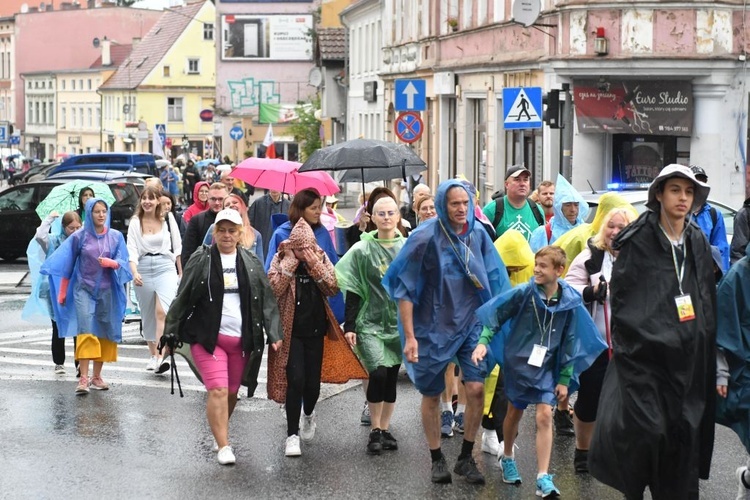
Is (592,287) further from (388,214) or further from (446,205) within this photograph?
(388,214)

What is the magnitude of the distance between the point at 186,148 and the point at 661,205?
76737 mm

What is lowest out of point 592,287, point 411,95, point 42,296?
point 42,296

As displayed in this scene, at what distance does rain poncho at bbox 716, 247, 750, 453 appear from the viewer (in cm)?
771

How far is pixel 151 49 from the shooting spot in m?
100

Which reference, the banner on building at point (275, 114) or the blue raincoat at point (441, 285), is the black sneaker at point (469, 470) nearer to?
the blue raincoat at point (441, 285)

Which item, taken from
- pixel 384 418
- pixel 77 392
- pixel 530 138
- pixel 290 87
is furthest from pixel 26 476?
pixel 290 87

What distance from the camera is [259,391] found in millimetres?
12820

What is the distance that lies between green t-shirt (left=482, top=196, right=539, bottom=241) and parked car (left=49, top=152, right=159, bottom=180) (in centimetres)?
2985

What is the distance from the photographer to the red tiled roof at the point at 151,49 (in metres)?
97.4

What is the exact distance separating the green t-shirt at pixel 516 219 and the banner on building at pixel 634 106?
41.4ft

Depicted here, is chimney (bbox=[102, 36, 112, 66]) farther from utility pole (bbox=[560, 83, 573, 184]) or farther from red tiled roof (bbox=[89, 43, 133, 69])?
utility pole (bbox=[560, 83, 573, 184])

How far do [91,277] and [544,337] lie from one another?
5282 mm

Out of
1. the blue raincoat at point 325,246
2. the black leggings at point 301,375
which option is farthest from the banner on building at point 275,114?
the black leggings at point 301,375

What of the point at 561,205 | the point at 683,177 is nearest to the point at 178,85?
the point at 561,205
